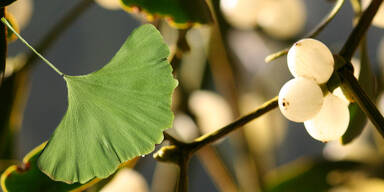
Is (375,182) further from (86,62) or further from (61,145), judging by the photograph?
(86,62)

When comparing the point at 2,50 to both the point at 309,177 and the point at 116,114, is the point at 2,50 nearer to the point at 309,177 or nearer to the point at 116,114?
the point at 116,114

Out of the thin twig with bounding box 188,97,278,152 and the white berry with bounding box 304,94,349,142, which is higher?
the thin twig with bounding box 188,97,278,152

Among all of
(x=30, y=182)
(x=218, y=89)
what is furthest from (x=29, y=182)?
(x=218, y=89)

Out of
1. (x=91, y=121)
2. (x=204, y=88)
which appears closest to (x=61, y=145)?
(x=91, y=121)

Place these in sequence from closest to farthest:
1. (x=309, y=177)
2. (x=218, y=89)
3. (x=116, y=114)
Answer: (x=116, y=114), (x=309, y=177), (x=218, y=89)

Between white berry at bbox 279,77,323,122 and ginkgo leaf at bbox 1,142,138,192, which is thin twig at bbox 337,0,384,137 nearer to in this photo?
white berry at bbox 279,77,323,122

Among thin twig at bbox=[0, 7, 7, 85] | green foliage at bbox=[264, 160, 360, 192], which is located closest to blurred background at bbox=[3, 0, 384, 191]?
green foliage at bbox=[264, 160, 360, 192]

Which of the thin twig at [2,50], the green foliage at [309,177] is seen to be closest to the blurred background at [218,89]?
the green foliage at [309,177]
